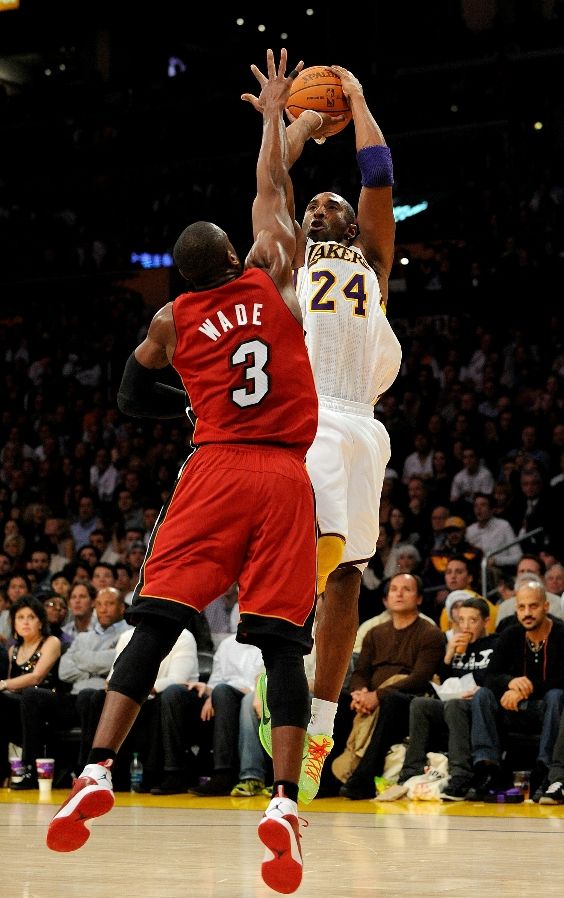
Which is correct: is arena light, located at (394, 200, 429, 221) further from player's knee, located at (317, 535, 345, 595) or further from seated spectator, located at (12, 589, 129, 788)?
player's knee, located at (317, 535, 345, 595)

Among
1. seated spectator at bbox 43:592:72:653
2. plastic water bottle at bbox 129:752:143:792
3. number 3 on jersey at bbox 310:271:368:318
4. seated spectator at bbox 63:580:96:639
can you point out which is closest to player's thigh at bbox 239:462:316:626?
number 3 on jersey at bbox 310:271:368:318

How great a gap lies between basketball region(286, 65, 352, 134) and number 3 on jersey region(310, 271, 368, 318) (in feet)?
2.38

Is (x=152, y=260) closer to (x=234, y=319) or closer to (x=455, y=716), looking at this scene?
(x=455, y=716)

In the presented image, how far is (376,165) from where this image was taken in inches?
209

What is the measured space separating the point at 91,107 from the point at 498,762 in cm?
1864

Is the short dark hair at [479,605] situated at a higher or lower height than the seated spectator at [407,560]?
lower

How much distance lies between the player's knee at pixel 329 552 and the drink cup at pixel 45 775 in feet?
17.4

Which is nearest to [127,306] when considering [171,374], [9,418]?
[9,418]

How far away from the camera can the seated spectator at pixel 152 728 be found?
9.70 meters

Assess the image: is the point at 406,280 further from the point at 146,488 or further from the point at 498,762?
the point at 498,762

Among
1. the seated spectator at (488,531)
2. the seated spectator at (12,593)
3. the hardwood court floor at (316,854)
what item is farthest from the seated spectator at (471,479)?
the hardwood court floor at (316,854)

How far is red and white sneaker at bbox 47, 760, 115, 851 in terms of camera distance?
3928 millimetres

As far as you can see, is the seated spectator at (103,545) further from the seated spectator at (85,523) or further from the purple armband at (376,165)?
the purple armband at (376,165)

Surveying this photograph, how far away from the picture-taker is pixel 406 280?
59.3ft
